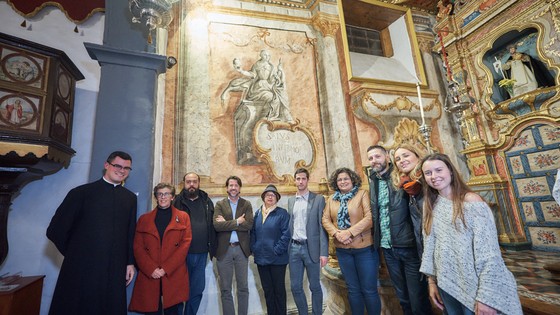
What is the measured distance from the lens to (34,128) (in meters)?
2.13

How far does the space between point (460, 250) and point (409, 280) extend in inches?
27.5

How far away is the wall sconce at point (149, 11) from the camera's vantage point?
7.84ft

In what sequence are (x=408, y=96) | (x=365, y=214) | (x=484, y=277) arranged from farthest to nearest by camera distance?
1. (x=408, y=96)
2. (x=365, y=214)
3. (x=484, y=277)

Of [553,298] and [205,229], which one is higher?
[205,229]

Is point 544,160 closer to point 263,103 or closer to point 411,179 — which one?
point 411,179

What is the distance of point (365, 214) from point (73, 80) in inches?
127

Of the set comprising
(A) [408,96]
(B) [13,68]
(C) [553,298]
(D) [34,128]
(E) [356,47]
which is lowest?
(C) [553,298]

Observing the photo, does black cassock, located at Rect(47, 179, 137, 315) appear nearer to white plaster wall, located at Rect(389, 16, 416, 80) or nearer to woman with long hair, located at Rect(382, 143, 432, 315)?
woman with long hair, located at Rect(382, 143, 432, 315)

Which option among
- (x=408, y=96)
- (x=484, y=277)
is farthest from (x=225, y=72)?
(x=484, y=277)

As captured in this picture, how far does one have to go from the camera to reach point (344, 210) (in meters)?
2.19

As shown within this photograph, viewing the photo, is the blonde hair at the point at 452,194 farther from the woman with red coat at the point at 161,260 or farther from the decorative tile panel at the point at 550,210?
the decorative tile panel at the point at 550,210

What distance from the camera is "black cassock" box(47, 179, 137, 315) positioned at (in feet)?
5.32

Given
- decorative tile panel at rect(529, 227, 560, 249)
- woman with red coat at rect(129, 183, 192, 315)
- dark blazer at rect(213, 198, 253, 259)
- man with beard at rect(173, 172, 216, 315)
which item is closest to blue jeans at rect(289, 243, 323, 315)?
dark blazer at rect(213, 198, 253, 259)

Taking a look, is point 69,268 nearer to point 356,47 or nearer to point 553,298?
point 553,298
